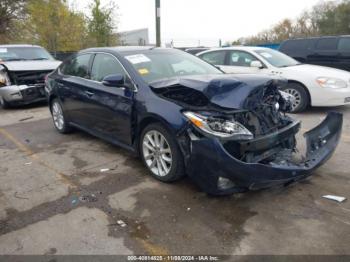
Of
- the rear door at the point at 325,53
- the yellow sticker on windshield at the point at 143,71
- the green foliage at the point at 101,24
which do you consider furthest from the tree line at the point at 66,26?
the yellow sticker on windshield at the point at 143,71

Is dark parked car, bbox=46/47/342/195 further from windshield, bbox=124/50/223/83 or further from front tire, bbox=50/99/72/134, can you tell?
front tire, bbox=50/99/72/134

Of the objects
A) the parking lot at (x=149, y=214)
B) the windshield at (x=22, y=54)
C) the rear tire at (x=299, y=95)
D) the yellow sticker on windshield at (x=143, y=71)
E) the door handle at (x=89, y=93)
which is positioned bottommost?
the parking lot at (x=149, y=214)

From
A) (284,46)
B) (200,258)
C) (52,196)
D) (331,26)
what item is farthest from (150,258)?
(331,26)

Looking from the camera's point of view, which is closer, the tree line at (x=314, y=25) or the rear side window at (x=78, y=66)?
the rear side window at (x=78, y=66)

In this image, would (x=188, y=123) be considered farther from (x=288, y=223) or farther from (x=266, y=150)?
(x=288, y=223)

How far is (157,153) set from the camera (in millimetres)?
3824

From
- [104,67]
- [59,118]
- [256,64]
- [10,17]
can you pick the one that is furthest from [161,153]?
[10,17]

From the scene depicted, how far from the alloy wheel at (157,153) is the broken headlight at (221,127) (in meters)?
0.58

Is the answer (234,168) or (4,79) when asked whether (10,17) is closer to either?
(4,79)

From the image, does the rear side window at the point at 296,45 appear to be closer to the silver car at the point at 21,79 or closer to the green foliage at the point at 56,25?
the silver car at the point at 21,79

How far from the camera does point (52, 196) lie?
3.66 meters

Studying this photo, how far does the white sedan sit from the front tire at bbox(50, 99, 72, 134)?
357 centimetres

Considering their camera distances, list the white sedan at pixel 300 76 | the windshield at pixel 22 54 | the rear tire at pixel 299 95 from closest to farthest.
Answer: the white sedan at pixel 300 76 → the rear tire at pixel 299 95 → the windshield at pixel 22 54

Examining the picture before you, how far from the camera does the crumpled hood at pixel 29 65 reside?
8797 millimetres
